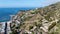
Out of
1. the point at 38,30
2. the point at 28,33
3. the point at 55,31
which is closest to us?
the point at 55,31

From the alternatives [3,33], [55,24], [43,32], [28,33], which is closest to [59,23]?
[55,24]

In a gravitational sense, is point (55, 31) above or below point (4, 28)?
above

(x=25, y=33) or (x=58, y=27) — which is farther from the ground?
(x=58, y=27)

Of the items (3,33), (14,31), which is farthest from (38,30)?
(3,33)

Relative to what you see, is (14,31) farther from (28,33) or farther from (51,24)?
(51,24)

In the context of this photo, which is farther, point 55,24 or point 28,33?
point 28,33

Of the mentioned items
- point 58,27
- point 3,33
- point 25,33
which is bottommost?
point 3,33

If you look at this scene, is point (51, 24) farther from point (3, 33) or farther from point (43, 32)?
point (3, 33)

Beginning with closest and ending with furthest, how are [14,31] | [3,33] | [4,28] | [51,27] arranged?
[51,27]
[14,31]
[3,33]
[4,28]

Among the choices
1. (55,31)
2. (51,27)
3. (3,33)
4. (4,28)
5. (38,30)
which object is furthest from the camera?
(4,28)
